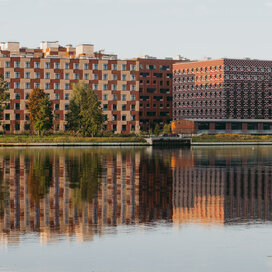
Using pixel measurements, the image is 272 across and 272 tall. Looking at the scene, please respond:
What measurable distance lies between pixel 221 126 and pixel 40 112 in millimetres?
67916

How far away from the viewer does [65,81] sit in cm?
18288

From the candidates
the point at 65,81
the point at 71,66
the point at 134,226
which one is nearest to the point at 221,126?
→ the point at 71,66

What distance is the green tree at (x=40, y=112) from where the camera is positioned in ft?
476

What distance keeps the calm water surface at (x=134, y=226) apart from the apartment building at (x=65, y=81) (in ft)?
442

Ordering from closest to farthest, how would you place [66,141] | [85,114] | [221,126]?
[66,141], [85,114], [221,126]

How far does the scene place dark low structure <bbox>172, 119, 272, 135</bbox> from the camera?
7367 inches

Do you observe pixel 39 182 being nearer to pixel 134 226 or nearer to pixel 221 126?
pixel 134 226

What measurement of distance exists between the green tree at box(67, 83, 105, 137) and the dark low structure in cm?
4485


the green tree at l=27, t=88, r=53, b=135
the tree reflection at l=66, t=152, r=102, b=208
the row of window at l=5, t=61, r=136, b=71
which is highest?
the row of window at l=5, t=61, r=136, b=71

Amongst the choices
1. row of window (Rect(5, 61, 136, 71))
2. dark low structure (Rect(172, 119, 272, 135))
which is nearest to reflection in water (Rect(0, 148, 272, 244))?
row of window (Rect(5, 61, 136, 71))

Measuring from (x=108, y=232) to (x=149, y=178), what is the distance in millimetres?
25291

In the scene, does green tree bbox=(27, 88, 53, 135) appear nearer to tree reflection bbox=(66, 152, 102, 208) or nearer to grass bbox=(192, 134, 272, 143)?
grass bbox=(192, 134, 272, 143)

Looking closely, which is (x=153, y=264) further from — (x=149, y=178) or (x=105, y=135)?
(x=105, y=135)

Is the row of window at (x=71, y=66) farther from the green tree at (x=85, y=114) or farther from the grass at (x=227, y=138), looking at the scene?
the grass at (x=227, y=138)
